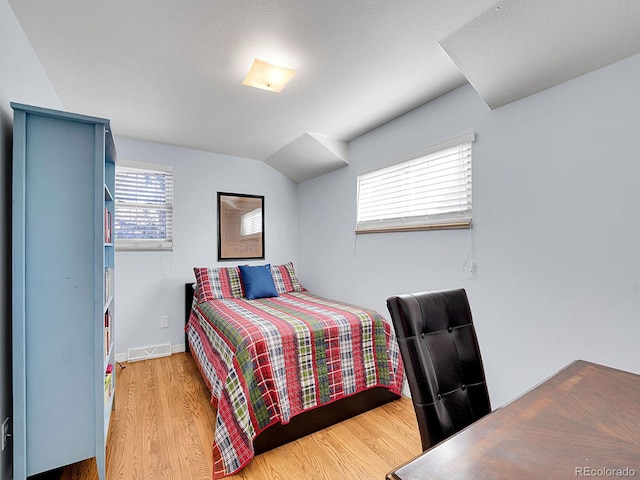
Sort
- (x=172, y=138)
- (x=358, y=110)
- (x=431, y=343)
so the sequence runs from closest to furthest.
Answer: (x=431, y=343) → (x=358, y=110) → (x=172, y=138)

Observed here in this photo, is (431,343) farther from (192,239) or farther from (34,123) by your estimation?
(192,239)

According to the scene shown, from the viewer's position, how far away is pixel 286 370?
1.95 meters

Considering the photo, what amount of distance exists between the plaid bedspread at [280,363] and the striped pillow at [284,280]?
0.82 m

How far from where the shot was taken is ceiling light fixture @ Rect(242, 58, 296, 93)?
1.96 metres

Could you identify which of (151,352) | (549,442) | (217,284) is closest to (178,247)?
(217,284)

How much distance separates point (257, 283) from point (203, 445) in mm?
1626

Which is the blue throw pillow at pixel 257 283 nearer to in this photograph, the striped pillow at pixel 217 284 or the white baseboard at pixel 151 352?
the striped pillow at pixel 217 284

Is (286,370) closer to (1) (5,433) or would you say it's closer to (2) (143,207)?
(1) (5,433)

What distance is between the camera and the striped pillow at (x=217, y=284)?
312 centimetres

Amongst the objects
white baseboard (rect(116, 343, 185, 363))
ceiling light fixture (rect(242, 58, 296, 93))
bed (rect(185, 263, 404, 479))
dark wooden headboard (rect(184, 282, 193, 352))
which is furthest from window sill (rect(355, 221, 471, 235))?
white baseboard (rect(116, 343, 185, 363))

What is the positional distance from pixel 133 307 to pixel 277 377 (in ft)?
7.18

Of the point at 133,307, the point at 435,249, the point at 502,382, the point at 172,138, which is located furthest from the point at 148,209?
the point at 502,382

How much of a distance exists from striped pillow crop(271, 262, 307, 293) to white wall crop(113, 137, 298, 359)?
0.43 meters

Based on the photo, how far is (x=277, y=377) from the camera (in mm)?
1895
